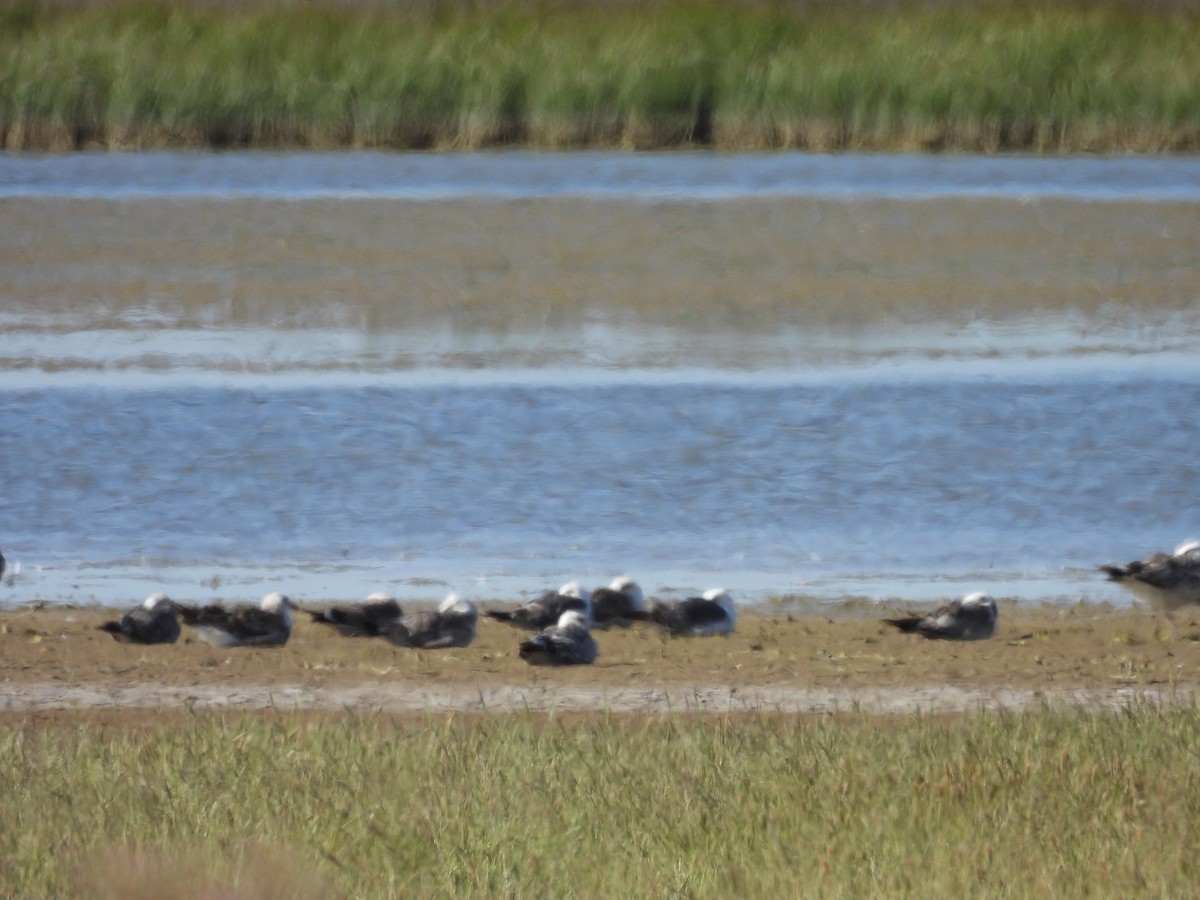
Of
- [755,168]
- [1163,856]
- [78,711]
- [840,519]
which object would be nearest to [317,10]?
[755,168]

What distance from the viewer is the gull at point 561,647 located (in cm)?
744

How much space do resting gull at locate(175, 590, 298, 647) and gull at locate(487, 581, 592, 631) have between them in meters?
0.80

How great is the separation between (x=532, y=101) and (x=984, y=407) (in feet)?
45.4

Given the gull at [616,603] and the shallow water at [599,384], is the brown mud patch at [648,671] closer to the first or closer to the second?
the gull at [616,603]

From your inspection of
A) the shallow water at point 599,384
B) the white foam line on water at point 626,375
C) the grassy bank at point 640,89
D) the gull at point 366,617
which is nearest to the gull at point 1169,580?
the shallow water at point 599,384

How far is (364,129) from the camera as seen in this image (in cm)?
2586

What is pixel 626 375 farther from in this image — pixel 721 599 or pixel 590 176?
pixel 590 176

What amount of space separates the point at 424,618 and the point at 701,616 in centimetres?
100

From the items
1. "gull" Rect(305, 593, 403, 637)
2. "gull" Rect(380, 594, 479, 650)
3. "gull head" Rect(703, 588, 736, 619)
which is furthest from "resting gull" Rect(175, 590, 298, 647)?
"gull head" Rect(703, 588, 736, 619)

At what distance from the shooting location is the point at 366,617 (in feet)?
26.2

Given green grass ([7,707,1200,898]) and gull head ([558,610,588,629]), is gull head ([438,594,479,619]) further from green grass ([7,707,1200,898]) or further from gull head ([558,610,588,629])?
green grass ([7,707,1200,898])

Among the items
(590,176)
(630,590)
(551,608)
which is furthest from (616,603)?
(590,176)

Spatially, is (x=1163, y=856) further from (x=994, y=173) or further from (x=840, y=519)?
(x=994, y=173)

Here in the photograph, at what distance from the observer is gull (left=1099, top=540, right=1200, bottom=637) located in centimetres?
820
